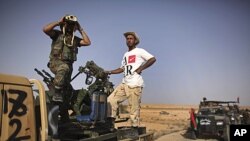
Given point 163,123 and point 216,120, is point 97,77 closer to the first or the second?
point 216,120

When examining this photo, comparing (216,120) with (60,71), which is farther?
(216,120)

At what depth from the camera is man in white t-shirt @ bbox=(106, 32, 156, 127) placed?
6712 millimetres

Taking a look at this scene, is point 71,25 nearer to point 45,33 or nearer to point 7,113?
point 45,33

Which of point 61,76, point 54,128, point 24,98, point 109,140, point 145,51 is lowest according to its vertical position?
point 109,140

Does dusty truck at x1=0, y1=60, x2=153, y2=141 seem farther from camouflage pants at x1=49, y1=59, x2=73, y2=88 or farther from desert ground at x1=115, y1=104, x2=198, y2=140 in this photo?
desert ground at x1=115, y1=104, x2=198, y2=140

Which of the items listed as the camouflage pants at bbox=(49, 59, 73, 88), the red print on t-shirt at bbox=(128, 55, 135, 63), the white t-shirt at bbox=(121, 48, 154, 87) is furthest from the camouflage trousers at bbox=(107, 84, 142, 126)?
the camouflage pants at bbox=(49, 59, 73, 88)

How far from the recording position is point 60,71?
5371 mm

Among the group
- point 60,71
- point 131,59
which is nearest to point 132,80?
point 131,59

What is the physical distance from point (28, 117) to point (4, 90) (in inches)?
15.1

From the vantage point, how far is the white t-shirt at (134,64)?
22.4 feet

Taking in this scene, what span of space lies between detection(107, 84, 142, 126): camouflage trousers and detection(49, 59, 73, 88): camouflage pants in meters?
1.30

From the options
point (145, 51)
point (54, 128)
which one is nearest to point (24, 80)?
point (54, 128)

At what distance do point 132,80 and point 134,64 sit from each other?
36 cm

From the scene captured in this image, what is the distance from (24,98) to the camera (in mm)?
3436
